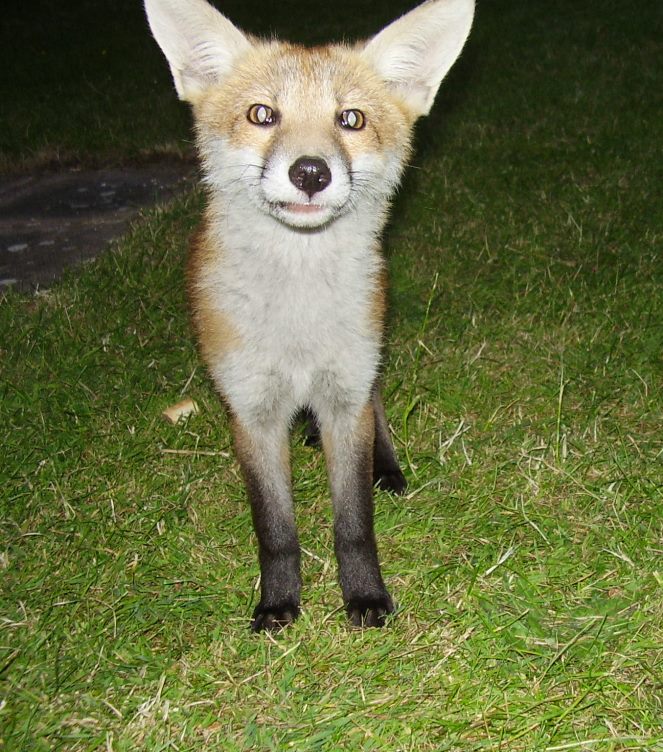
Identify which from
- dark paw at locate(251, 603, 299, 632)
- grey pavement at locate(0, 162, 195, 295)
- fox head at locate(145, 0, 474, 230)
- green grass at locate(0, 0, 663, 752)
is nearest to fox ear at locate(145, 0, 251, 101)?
fox head at locate(145, 0, 474, 230)

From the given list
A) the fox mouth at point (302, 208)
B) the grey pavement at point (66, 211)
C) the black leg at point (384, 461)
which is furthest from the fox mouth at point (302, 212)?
the grey pavement at point (66, 211)

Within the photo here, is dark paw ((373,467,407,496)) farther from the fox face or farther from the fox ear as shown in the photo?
the fox ear

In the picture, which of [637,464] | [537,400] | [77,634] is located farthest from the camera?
[537,400]

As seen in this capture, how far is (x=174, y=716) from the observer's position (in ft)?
8.43

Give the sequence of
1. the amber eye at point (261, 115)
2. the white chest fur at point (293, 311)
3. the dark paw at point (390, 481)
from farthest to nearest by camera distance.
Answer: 1. the dark paw at point (390, 481)
2. the white chest fur at point (293, 311)
3. the amber eye at point (261, 115)

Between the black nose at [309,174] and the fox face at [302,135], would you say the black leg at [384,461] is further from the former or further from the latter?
the black nose at [309,174]

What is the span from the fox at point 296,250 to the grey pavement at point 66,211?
2.87 meters

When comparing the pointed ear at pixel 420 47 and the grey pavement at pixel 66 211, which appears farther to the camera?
the grey pavement at pixel 66 211

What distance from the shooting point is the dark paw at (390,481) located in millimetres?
3619

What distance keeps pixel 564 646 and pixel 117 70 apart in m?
9.92

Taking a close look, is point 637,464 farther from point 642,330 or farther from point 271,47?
point 271,47

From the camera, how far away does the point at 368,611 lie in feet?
9.58

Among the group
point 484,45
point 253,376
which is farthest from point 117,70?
point 253,376

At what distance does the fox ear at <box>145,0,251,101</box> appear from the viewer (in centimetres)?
285
